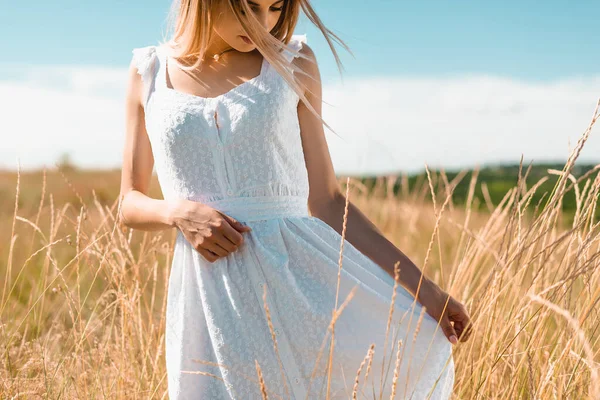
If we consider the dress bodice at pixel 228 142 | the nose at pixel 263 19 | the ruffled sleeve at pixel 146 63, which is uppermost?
the nose at pixel 263 19

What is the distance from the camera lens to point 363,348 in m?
1.61

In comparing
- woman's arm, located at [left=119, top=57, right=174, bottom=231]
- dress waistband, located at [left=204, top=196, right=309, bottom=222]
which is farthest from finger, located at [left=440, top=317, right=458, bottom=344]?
woman's arm, located at [left=119, top=57, right=174, bottom=231]

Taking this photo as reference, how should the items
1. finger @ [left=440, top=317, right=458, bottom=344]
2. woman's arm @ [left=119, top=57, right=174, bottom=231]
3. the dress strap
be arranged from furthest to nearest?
the dress strap
woman's arm @ [left=119, top=57, right=174, bottom=231]
finger @ [left=440, top=317, right=458, bottom=344]

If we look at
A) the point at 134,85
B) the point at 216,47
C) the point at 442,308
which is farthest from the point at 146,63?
the point at 442,308

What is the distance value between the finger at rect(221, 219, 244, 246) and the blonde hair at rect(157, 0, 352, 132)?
0.41 meters

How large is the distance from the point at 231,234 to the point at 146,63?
66cm

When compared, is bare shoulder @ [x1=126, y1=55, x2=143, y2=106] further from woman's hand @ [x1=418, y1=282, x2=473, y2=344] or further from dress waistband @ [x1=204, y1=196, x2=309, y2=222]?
woman's hand @ [x1=418, y1=282, x2=473, y2=344]

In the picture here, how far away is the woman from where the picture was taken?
1598 mm

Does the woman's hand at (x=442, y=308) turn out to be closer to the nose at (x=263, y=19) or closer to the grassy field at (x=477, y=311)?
the grassy field at (x=477, y=311)

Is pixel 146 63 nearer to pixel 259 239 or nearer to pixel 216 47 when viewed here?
pixel 216 47

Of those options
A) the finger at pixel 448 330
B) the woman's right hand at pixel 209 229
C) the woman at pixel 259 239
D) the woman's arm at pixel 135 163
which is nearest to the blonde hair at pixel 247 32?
the woman at pixel 259 239

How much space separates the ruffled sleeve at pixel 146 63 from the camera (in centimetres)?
188

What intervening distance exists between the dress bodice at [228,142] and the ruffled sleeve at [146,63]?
0.13 m

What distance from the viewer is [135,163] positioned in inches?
72.8
